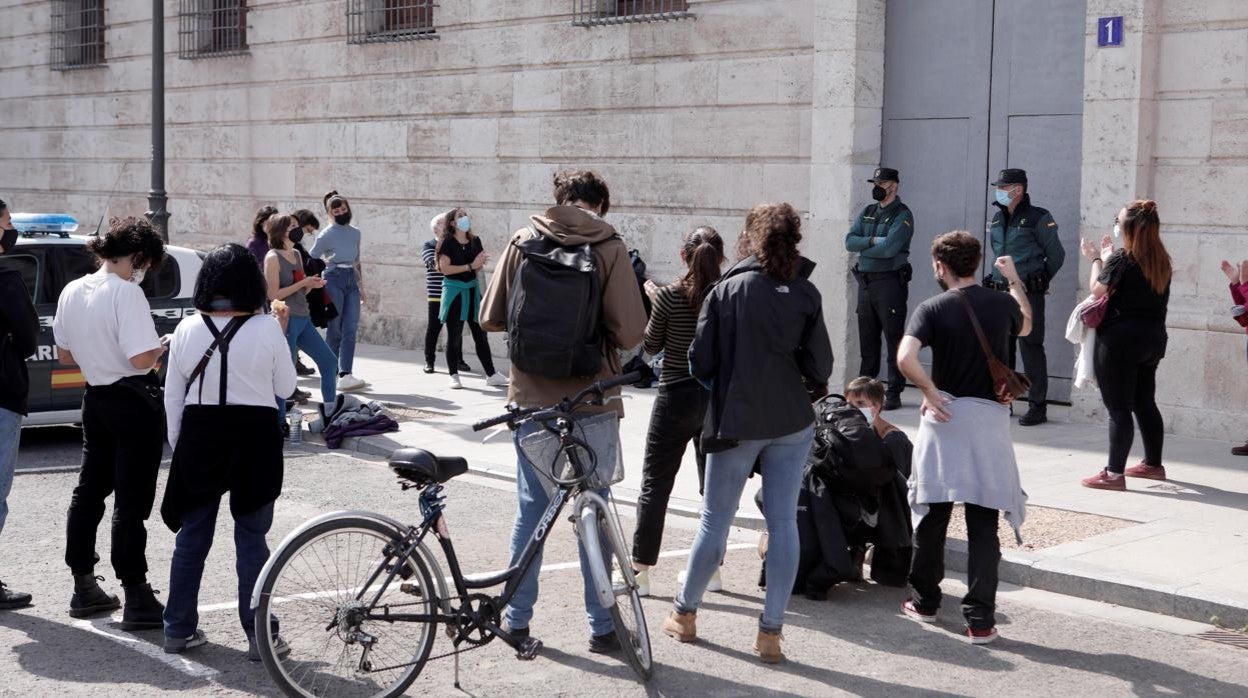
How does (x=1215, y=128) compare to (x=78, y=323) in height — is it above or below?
above

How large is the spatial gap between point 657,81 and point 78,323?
8926 mm

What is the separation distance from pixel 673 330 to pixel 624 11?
30.6 ft

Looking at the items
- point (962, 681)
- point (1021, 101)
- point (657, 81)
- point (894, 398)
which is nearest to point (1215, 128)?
point (1021, 101)

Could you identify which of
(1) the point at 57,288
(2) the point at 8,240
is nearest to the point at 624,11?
(1) the point at 57,288

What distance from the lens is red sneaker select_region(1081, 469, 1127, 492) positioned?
9.12 meters

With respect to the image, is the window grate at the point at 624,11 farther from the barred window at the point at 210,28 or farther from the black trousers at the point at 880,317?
the barred window at the point at 210,28

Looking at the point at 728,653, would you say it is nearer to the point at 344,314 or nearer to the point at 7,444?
the point at 7,444

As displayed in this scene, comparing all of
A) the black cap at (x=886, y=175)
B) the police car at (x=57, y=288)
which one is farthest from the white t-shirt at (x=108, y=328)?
the black cap at (x=886, y=175)

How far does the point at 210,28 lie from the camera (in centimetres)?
2028

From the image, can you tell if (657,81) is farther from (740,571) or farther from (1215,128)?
(740,571)

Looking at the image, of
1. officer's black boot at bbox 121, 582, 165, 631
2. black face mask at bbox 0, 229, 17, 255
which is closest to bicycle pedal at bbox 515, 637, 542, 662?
officer's black boot at bbox 121, 582, 165, 631

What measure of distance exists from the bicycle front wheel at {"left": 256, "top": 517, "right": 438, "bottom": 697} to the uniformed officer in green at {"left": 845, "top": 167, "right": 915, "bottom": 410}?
7.45 m

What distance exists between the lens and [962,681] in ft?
18.9

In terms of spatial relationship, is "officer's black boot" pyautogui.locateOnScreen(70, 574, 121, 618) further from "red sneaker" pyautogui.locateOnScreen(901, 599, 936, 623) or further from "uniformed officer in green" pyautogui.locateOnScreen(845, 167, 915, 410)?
"uniformed officer in green" pyautogui.locateOnScreen(845, 167, 915, 410)
